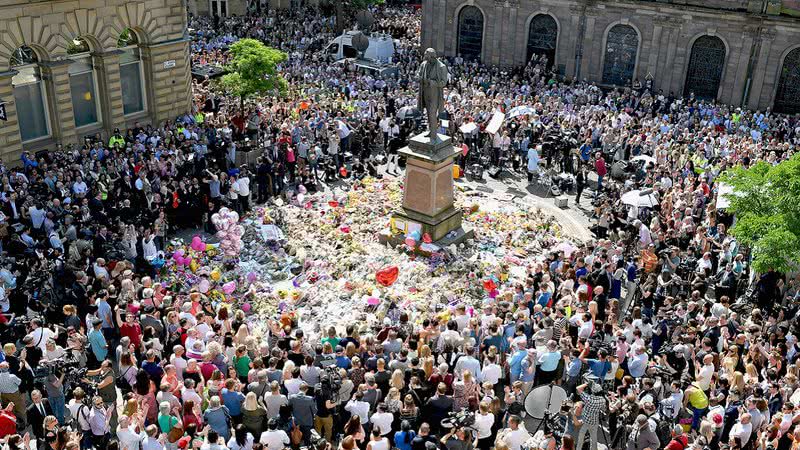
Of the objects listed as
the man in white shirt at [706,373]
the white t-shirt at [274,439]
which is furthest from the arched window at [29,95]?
the man in white shirt at [706,373]

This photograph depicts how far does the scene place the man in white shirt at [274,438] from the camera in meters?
12.3

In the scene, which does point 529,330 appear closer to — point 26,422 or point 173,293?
point 173,293

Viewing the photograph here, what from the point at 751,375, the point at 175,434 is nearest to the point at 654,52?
the point at 751,375

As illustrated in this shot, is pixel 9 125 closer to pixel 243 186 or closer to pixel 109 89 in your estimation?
pixel 109 89

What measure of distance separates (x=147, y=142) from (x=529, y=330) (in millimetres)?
16607

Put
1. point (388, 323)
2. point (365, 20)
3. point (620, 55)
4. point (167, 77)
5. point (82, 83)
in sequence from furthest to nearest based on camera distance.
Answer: point (365, 20) < point (620, 55) < point (167, 77) < point (82, 83) < point (388, 323)

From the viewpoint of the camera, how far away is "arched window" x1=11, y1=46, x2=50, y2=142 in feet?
88.4

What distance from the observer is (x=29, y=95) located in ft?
89.9

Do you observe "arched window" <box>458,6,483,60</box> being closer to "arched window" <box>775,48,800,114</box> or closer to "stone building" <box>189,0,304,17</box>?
"arched window" <box>775,48,800,114</box>

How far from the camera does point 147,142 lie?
27281mm

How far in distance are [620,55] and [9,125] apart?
95.3ft

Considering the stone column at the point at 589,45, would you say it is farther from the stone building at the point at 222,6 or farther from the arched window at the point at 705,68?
the stone building at the point at 222,6

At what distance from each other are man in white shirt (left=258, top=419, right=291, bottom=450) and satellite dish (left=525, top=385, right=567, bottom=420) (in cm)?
472

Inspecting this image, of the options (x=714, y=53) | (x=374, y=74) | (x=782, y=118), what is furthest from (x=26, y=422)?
(x=714, y=53)
